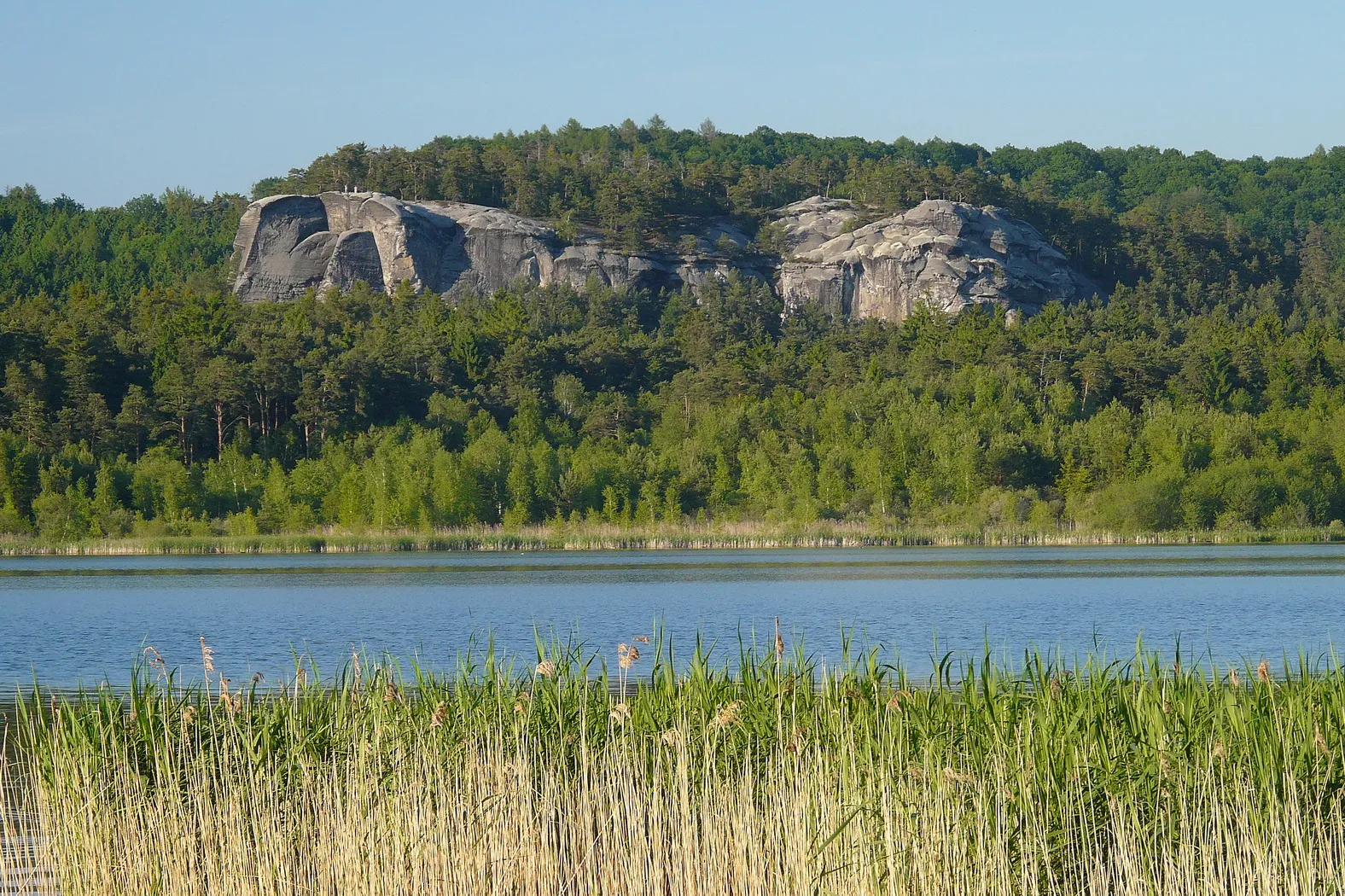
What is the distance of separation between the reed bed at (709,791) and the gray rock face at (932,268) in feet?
321

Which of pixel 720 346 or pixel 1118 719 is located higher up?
pixel 720 346

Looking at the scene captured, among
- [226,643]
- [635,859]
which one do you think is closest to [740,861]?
[635,859]

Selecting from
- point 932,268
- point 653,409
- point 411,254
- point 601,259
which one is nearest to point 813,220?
point 932,268

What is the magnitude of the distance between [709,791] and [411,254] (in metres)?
104

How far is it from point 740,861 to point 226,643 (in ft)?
51.7

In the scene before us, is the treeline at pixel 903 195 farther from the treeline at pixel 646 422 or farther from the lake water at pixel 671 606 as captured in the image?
the lake water at pixel 671 606

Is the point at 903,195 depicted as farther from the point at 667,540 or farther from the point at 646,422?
the point at 667,540

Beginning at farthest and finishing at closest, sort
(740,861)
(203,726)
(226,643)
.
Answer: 1. (226,643)
2. (203,726)
3. (740,861)

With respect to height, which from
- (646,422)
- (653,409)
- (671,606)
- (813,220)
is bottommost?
(671,606)

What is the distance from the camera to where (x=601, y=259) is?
112 m

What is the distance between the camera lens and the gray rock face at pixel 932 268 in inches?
4252

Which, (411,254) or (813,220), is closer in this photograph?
(411,254)

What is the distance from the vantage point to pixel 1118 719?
8.45 meters

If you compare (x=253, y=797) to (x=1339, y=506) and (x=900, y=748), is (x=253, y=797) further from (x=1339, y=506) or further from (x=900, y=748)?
(x=1339, y=506)
